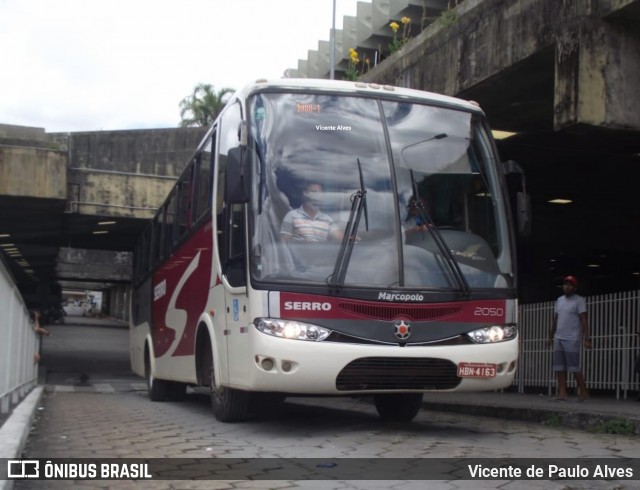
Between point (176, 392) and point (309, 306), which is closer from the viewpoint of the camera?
point (309, 306)

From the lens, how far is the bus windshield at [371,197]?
745cm

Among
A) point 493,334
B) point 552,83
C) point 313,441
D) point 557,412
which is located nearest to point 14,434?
point 313,441

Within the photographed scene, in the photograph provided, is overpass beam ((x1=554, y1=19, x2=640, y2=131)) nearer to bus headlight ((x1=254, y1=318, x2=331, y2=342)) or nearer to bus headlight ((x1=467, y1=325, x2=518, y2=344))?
bus headlight ((x1=467, y1=325, x2=518, y2=344))

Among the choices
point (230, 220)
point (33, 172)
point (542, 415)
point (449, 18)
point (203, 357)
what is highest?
point (449, 18)

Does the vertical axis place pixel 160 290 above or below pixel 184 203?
below

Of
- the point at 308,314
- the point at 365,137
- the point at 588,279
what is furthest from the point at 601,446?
the point at 588,279

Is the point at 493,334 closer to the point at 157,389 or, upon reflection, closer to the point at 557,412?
the point at 557,412

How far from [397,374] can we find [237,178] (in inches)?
88.5

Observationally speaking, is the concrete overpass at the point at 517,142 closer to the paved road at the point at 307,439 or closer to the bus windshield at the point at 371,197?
the bus windshield at the point at 371,197

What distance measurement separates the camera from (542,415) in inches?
377

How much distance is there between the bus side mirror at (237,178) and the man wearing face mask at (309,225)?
1.46 ft

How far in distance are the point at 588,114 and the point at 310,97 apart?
3495 mm

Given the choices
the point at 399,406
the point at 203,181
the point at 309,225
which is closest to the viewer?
the point at 309,225

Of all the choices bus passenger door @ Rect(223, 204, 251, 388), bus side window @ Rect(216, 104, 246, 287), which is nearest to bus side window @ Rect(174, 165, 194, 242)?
bus side window @ Rect(216, 104, 246, 287)
